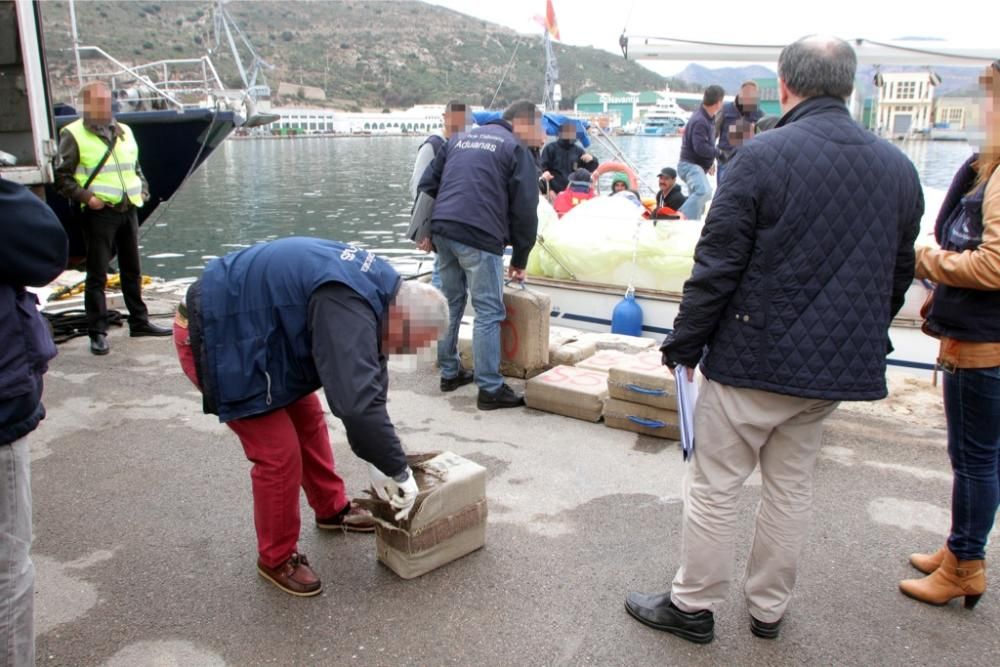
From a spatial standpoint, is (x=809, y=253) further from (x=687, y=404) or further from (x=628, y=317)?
(x=628, y=317)

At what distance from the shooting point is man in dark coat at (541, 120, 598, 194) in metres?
11.5

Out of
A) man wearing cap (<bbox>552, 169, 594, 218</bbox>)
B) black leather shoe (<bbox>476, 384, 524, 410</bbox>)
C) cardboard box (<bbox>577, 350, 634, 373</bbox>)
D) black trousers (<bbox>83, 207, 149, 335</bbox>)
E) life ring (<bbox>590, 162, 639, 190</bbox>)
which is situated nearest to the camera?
black leather shoe (<bbox>476, 384, 524, 410</bbox>)

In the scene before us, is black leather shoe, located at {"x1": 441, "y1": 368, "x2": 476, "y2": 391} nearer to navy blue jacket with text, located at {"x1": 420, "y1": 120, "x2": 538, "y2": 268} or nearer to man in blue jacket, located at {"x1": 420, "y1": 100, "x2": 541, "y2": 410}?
man in blue jacket, located at {"x1": 420, "y1": 100, "x2": 541, "y2": 410}

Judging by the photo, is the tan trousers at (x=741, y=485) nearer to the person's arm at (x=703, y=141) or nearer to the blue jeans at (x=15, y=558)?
the blue jeans at (x=15, y=558)

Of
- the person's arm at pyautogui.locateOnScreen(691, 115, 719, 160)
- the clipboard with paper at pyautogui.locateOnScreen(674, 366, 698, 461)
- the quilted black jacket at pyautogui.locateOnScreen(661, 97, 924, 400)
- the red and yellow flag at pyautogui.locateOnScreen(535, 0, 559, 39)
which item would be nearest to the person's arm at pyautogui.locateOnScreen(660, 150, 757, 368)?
the quilted black jacket at pyautogui.locateOnScreen(661, 97, 924, 400)

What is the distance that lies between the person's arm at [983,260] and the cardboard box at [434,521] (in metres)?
1.89

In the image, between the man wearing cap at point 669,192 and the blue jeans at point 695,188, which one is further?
the man wearing cap at point 669,192

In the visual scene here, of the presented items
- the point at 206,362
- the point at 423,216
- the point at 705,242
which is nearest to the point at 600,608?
the point at 705,242

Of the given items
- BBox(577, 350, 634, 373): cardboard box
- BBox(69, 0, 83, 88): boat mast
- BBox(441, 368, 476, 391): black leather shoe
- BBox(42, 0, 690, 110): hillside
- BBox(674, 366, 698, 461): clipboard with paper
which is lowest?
BBox(441, 368, 476, 391): black leather shoe

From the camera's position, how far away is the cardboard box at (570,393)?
15.9 ft

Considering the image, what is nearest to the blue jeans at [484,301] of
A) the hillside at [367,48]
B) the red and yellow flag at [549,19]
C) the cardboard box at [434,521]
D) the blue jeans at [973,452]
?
the cardboard box at [434,521]

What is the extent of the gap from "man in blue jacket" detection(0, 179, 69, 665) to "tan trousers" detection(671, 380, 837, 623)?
2015 millimetres

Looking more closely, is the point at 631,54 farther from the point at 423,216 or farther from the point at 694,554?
the point at 694,554

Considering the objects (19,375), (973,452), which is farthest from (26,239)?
(973,452)
